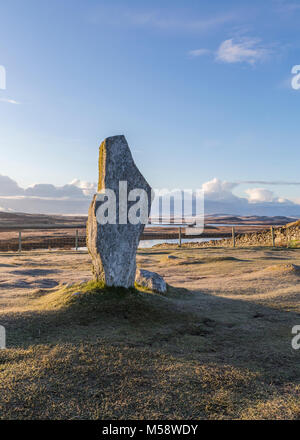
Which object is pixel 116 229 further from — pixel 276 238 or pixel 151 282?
pixel 276 238

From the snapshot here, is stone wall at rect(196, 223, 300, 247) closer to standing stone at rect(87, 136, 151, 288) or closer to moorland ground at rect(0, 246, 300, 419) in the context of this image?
moorland ground at rect(0, 246, 300, 419)

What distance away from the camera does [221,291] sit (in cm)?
701

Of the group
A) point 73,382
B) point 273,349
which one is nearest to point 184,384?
point 73,382

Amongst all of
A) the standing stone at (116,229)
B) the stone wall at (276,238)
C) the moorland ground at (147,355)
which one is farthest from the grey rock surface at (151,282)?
the stone wall at (276,238)

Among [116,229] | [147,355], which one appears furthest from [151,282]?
[147,355]

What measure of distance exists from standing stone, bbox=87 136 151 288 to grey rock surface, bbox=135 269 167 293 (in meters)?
0.83

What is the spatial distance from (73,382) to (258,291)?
494cm

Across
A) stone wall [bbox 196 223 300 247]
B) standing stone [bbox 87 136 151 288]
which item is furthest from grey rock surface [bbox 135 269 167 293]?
stone wall [bbox 196 223 300 247]

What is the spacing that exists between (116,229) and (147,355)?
214 centimetres

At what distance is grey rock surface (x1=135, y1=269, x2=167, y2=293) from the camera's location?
20.1 ft

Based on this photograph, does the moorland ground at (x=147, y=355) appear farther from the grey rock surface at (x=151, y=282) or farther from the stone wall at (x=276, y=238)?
the stone wall at (x=276, y=238)

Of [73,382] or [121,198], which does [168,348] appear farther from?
[121,198]

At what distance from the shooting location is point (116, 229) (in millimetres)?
5184

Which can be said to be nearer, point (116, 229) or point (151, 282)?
point (116, 229)
